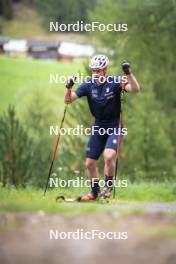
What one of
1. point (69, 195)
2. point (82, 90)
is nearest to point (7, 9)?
point (82, 90)

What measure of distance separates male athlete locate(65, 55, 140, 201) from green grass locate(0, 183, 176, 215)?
32 cm

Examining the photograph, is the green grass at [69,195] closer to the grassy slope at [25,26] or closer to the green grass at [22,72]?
the green grass at [22,72]

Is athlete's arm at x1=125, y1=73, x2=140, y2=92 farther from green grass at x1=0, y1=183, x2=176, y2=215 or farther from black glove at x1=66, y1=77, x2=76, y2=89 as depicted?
green grass at x1=0, y1=183, x2=176, y2=215

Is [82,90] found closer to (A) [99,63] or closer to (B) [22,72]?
(A) [99,63]

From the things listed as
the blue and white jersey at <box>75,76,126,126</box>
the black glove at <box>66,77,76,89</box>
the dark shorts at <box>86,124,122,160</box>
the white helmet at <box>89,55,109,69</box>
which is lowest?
the dark shorts at <box>86,124,122,160</box>

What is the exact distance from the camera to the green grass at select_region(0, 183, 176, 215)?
8.12 meters

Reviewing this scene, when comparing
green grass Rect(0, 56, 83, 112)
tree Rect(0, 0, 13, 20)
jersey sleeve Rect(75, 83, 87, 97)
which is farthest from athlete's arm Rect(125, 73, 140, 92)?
tree Rect(0, 0, 13, 20)

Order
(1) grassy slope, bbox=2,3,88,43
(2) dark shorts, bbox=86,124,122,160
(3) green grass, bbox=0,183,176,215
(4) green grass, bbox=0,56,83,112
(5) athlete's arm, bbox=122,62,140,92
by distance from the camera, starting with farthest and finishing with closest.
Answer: (1) grassy slope, bbox=2,3,88,43 → (4) green grass, bbox=0,56,83,112 → (2) dark shorts, bbox=86,124,122,160 → (5) athlete's arm, bbox=122,62,140,92 → (3) green grass, bbox=0,183,176,215

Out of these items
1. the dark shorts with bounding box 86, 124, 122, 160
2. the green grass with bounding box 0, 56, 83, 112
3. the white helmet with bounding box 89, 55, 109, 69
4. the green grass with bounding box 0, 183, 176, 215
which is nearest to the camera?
the green grass with bounding box 0, 183, 176, 215

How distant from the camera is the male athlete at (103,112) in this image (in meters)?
9.94

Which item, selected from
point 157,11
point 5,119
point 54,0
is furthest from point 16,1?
point 157,11

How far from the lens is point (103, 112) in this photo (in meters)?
10.1

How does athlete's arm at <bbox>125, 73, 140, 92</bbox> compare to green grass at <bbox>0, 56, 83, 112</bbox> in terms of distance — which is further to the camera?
green grass at <bbox>0, 56, 83, 112</bbox>

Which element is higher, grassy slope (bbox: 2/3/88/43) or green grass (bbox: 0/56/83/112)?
grassy slope (bbox: 2/3/88/43)
